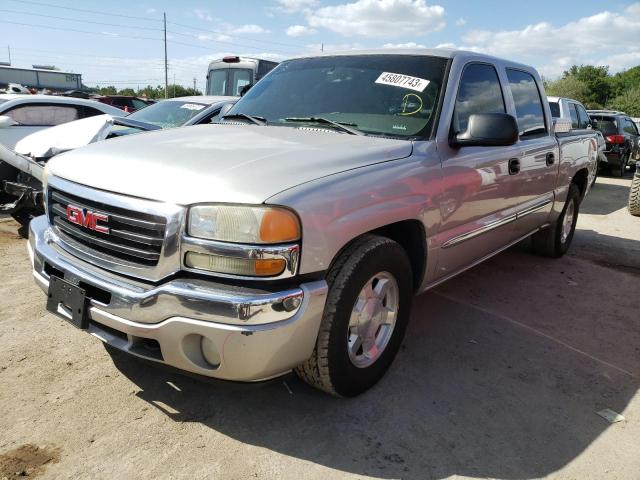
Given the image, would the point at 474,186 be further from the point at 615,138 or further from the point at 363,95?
the point at 615,138

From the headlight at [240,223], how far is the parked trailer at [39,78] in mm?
39627

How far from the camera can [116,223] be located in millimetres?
2223

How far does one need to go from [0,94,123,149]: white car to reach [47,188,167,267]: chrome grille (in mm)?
4724

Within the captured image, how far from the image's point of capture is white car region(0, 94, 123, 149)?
6.43 meters

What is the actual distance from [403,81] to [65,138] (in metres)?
3.84


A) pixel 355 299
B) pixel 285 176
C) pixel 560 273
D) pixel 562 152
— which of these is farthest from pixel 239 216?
pixel 560 273

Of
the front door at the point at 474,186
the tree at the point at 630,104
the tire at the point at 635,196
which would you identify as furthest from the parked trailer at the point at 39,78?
the tree at the point at 630,104

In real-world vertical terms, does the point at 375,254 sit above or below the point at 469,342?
above

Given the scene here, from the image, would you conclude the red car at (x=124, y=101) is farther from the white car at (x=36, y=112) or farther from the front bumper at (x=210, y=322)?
the front bumper at (x=210, y=322)

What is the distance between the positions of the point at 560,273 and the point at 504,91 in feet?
7.16

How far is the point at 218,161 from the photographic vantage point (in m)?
2.30

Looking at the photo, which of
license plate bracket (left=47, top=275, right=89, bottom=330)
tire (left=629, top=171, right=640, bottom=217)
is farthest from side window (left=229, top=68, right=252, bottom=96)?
license plate bracket (left=47, top=275, right=89, bottom=330)

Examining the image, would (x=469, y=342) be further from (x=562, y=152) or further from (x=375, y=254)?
(x=562, y=152)

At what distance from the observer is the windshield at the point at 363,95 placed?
3.02 metres
